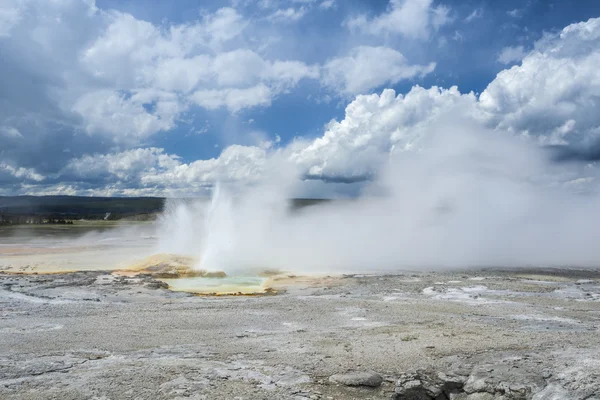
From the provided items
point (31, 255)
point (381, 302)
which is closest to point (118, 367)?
point (381, 302)

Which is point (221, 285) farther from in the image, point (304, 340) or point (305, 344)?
point (305, 344)

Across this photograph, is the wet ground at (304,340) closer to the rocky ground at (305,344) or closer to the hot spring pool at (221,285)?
the rocky ground at (305,344)

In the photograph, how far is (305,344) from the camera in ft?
26.5

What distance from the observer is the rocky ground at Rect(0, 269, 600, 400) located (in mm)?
6008

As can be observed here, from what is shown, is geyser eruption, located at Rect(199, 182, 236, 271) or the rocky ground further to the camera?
geyser eruption, located at Rect(199, 182, 236, 271)

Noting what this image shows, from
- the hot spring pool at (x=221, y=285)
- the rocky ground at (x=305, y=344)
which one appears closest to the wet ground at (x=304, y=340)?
the rocky ground at (x=305, y=344)

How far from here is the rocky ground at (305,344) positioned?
6008 millimetres

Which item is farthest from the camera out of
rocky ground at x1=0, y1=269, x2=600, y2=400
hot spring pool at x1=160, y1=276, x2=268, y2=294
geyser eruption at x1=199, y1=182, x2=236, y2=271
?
geyser eruption at x1=199, y1=182, x2=236, y2=271

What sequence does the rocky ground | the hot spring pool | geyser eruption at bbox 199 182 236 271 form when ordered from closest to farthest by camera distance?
the rocky ground, the hot spring pool, geyser eruption at bbox 199 182 236 271

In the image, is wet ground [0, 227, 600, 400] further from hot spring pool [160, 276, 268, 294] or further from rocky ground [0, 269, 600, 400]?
hot spring pool [160, 276, 268, 294]

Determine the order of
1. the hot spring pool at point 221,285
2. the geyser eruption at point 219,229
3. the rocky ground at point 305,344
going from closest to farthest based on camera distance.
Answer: the rocky ground at point 305,344 → the hot spring pool at point 221,285 → the geyser eruption at point 219,229

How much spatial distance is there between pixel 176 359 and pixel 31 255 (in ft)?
82.2

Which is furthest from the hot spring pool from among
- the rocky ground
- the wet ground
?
the rocky ground

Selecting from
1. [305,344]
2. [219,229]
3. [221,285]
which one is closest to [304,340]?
[305,344]
